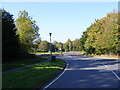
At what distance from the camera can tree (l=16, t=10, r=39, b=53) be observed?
35.9 m

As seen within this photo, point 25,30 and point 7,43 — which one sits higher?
point 25,30

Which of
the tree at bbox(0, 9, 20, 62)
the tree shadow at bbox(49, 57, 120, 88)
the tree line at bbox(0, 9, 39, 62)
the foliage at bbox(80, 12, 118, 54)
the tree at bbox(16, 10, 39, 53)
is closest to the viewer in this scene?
the tree shadow at bbox(49, 57, 120, 88)

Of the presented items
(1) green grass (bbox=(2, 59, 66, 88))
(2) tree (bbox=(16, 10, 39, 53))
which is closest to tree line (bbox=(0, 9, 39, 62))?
(2) tree (bbox=(16, 10, 39, 53))

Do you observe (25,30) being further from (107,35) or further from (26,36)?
(107,35)

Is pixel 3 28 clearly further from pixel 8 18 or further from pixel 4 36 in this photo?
pixel 8 18

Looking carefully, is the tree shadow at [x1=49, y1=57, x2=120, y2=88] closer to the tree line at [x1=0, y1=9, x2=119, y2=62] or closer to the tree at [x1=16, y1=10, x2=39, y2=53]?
the tree line at [x1=0, y1=9, x2=119, y2=62]

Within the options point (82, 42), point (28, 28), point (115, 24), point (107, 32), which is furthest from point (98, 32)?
point (28, 28)

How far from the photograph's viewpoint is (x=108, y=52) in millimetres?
57969

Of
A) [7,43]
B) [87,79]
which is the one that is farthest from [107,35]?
[87,79]

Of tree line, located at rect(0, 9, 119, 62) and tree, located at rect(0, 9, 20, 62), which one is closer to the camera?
tree, located at rect(0, 9, 20, 62)

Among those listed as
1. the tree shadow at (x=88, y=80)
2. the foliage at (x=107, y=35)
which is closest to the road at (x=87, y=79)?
the tree shadow at (x=88, y=80)

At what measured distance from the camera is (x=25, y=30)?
3631 centimetres

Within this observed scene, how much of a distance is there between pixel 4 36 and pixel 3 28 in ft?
3.58

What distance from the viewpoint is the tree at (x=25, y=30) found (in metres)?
35.9
